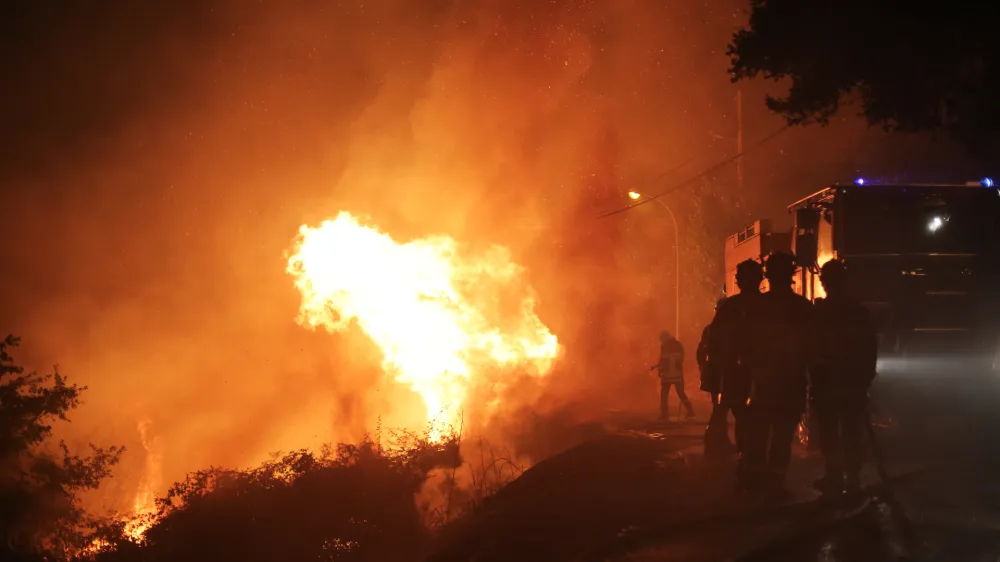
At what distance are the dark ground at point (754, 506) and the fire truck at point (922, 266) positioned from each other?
0.38 meters

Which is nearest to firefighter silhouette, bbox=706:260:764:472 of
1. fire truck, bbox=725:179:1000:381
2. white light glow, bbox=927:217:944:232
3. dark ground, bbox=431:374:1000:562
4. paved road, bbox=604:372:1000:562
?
dark ground, bbox=431:374:1000:562

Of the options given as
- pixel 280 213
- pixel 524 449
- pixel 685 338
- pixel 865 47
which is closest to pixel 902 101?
pixel 865 47

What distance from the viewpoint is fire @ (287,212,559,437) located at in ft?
60.3

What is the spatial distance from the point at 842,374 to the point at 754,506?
1.44 metres

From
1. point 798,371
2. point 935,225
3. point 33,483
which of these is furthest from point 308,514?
point 33,483

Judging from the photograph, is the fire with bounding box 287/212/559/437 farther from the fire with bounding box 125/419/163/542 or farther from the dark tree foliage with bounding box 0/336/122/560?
the fire with bounding box 125/419/163/542

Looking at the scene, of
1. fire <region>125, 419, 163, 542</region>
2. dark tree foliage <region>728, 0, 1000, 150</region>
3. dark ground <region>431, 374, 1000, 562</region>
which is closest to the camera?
dark ground <region>431, 374, 1000, 562</region>

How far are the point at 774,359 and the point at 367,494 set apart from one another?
30.5 feet

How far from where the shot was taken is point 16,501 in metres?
19.9

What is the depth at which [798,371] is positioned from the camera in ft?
21.9

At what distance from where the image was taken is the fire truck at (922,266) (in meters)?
8.82

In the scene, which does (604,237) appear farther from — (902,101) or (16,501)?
(902,101)

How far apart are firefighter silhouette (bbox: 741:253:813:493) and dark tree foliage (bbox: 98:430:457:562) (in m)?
5.92

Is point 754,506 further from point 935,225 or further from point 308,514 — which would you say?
point 308,514
